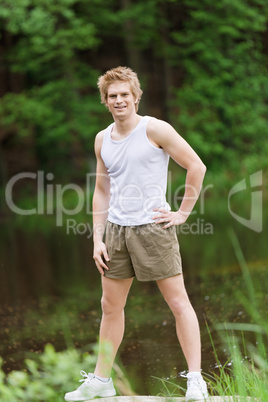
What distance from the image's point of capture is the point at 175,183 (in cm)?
1619

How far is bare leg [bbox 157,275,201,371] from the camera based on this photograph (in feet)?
10.7

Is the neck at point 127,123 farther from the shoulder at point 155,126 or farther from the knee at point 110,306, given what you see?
the knee at point 110,306

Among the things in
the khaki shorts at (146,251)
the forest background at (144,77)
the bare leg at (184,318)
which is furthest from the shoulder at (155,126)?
the forest background at (144,77)

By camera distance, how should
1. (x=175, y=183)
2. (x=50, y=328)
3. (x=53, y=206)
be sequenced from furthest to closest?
(x=53, y=206) → (x=175, y=183) → (x=50, y=328)

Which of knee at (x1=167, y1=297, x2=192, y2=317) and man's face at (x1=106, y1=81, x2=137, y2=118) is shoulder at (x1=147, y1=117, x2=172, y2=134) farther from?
knee at (x1=167, y1=297, x2=192, y2=317)

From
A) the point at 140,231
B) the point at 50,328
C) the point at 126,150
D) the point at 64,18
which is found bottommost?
the point at 50,328

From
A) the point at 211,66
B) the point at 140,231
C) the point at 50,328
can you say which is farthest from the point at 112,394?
the point at 211,66

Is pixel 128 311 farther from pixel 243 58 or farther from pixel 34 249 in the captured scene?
pixel 243 58

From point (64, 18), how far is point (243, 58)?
508 cm

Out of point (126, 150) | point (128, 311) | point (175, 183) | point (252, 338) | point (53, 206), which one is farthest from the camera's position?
point (53, 206)

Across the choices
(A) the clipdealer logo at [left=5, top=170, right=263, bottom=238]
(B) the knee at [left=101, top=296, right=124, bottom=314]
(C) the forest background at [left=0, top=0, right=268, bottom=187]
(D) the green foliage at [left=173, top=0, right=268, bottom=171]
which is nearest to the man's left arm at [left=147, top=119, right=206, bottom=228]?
(B) the knee at [left=101, top=296, right=124, bottom=314]

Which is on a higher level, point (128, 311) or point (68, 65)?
point (68, 65)

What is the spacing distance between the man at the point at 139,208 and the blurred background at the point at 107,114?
15.9ft

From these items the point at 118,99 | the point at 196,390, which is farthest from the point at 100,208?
the point at 196,390
